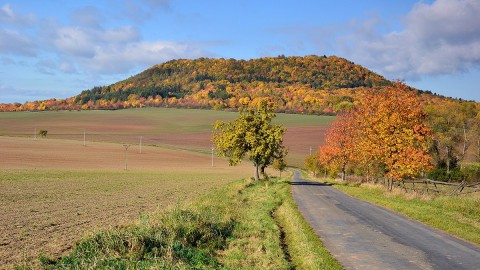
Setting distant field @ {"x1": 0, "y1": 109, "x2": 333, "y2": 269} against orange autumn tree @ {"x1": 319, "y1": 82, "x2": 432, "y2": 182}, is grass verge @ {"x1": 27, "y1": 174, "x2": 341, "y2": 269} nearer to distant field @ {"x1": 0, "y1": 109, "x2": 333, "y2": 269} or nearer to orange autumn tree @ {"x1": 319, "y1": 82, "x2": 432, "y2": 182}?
distant field @ {"x1": 0, "y1": 109, "x2": 333, "y2": 269}

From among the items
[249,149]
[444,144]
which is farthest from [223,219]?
[444,144]

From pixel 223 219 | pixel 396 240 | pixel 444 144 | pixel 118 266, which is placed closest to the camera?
pixel 118 266

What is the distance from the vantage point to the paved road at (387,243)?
40.3 feet

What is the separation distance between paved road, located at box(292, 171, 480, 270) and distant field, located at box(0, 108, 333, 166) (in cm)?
10691

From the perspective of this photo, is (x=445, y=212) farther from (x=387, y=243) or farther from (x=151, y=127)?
(x=151, y=127)

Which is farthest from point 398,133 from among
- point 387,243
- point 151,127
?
point 151,127

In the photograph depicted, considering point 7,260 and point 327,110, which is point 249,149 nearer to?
point 7,260

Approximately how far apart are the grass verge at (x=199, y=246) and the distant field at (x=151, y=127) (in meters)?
111

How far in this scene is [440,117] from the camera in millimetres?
87312

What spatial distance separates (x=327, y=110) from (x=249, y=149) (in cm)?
13526

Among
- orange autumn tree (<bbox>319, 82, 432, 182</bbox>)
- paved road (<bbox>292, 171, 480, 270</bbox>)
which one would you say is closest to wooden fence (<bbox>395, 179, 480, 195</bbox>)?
orange autumn tree (<bbox>319, 82, 432, 182</bbox>)

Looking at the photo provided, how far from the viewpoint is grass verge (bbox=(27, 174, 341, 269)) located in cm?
1105

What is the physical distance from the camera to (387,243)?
15.0 meters

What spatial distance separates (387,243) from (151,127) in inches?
6210
